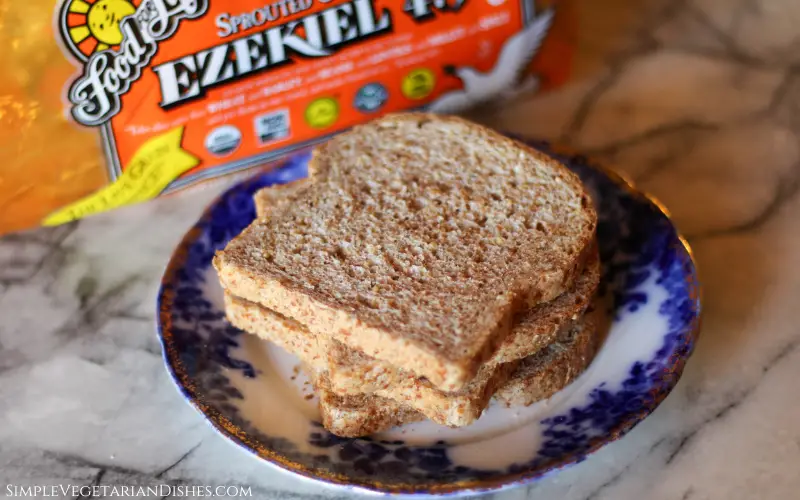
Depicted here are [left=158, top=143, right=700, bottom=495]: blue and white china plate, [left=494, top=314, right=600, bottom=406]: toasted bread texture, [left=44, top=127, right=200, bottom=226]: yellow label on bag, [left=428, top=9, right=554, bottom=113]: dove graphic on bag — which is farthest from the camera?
[left=428, top=9, right=554, bottom=113]: dove graphic on bag

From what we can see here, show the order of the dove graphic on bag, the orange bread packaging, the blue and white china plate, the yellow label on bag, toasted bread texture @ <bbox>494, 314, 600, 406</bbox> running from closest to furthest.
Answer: the blue and white china plate, toasted bread texture @ <bbox>494, 314, 600, 406</bbox>, the orange bread packaging, the yellow label on bag, the dove graphic on bag

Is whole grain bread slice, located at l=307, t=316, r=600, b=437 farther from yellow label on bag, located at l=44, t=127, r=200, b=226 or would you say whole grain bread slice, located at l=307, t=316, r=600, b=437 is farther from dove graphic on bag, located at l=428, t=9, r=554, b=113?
dove graphic on bag, located at l=428, t=9, r=554, b=113

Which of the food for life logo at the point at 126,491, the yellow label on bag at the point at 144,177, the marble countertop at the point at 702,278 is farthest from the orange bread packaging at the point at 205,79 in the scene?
the food for life logo at the point at 126,491

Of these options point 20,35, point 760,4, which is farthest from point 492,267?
point 760,4

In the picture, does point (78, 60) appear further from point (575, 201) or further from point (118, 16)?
point (575, 201)

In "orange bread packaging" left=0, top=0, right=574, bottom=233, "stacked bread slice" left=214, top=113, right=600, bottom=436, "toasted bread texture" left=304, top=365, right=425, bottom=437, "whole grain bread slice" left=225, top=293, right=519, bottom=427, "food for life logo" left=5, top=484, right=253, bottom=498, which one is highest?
"orange bread packaging" left=0, top=0, right=574, bottom=233

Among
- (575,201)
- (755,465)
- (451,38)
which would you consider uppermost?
(451,38)

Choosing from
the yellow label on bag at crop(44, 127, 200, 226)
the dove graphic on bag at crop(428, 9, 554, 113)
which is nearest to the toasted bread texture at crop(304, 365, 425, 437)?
the yellow label on bag at crop(44, 127, 200, 226)
